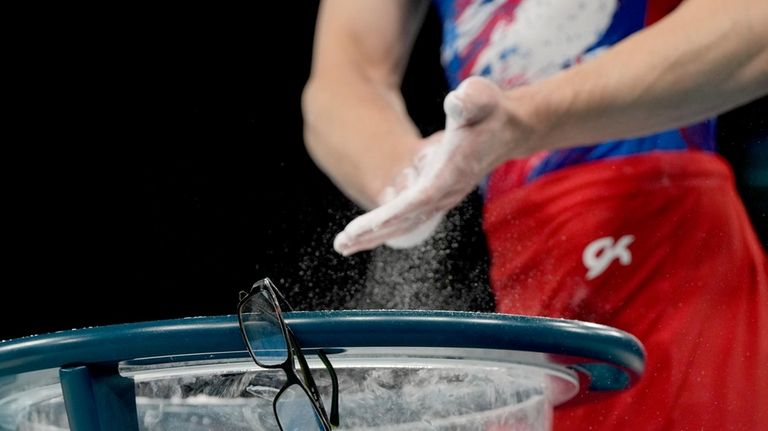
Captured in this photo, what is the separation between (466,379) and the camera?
47cm

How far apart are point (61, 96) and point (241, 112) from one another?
26cm

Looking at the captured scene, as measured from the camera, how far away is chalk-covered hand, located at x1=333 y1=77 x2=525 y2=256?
638 millimetres

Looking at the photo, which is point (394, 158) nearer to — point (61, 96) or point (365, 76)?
point (365, 76)

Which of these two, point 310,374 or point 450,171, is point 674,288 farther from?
point 310,374

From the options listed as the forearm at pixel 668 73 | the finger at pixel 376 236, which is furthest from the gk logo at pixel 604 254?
the finger at pixel 376 236

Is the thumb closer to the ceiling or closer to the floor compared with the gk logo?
closer to the ceiling

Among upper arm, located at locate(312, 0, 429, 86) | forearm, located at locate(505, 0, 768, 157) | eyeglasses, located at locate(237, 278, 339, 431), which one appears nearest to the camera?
eyeglasses, located at locate(237, 278, 339, 431)

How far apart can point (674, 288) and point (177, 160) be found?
0.72m

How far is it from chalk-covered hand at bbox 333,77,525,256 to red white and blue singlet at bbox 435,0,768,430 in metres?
0.22

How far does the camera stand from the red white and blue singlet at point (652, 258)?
0.87 metres

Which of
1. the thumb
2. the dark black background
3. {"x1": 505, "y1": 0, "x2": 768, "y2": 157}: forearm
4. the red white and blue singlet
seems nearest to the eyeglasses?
the thumb

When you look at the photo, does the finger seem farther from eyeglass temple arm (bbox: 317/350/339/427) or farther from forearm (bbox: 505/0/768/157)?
eyeglass temple arm (bbox: 317/350/339/427)

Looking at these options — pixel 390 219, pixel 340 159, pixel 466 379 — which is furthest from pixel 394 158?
pixel 466 379

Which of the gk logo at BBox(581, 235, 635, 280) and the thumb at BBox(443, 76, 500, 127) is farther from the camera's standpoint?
the gk logo at BBox(581, 235, 635, 280)
